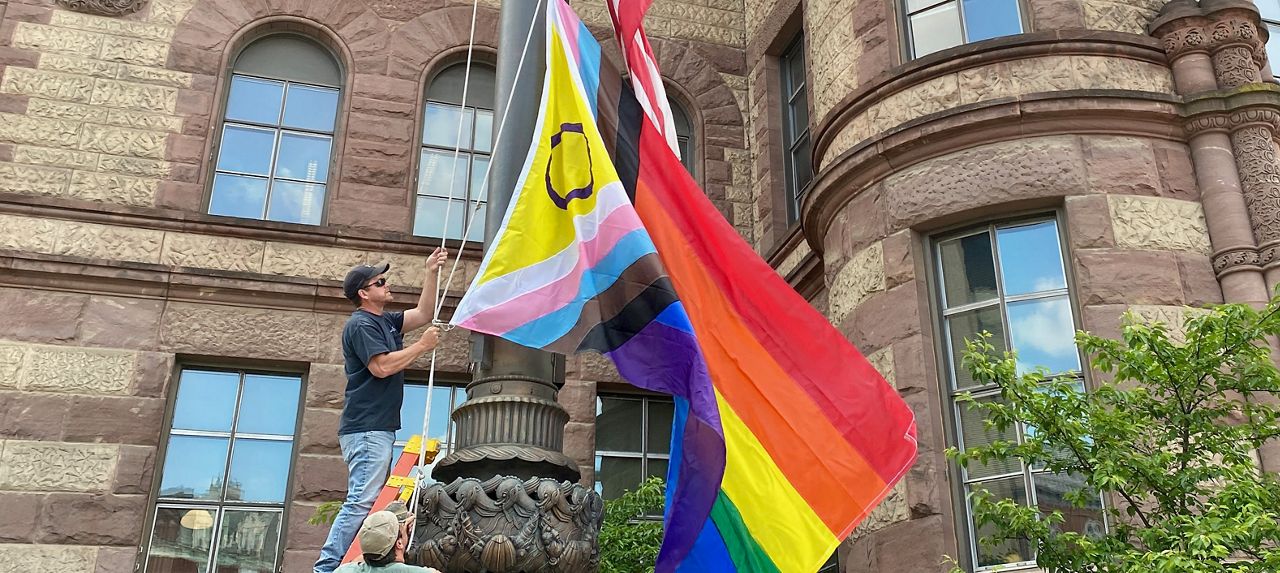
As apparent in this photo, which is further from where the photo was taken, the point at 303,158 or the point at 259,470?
the point at 303,158

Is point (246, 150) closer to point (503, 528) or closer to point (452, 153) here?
point (452, 153)

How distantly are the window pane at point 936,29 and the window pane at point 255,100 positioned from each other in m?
7.13

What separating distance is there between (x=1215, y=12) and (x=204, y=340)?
32.1 ft

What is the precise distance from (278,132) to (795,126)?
600 cm

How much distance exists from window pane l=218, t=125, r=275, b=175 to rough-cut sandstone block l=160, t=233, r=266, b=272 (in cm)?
102

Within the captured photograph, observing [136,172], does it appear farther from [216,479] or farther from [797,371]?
[797,371]

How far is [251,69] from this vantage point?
505 inches

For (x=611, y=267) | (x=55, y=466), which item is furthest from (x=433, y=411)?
(x=611, y=267)

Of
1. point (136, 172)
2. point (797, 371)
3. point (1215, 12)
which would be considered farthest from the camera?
point (136, 172)

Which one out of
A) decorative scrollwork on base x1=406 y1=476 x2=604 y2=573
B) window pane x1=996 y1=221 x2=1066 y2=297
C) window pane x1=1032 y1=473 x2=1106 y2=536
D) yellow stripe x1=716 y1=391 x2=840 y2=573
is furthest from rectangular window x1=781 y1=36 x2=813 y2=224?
decorative scrollwork on base x1=406 y1=476 x2=604 y2=573

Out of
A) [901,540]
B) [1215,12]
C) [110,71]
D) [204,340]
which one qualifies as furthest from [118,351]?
→ [1215,12]

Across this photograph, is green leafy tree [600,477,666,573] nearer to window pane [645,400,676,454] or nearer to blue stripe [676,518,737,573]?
window pane [645,400,676,454]

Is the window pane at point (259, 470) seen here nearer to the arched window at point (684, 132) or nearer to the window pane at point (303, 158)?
the window pane at point (303, 158)

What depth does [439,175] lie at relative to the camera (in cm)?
1280
